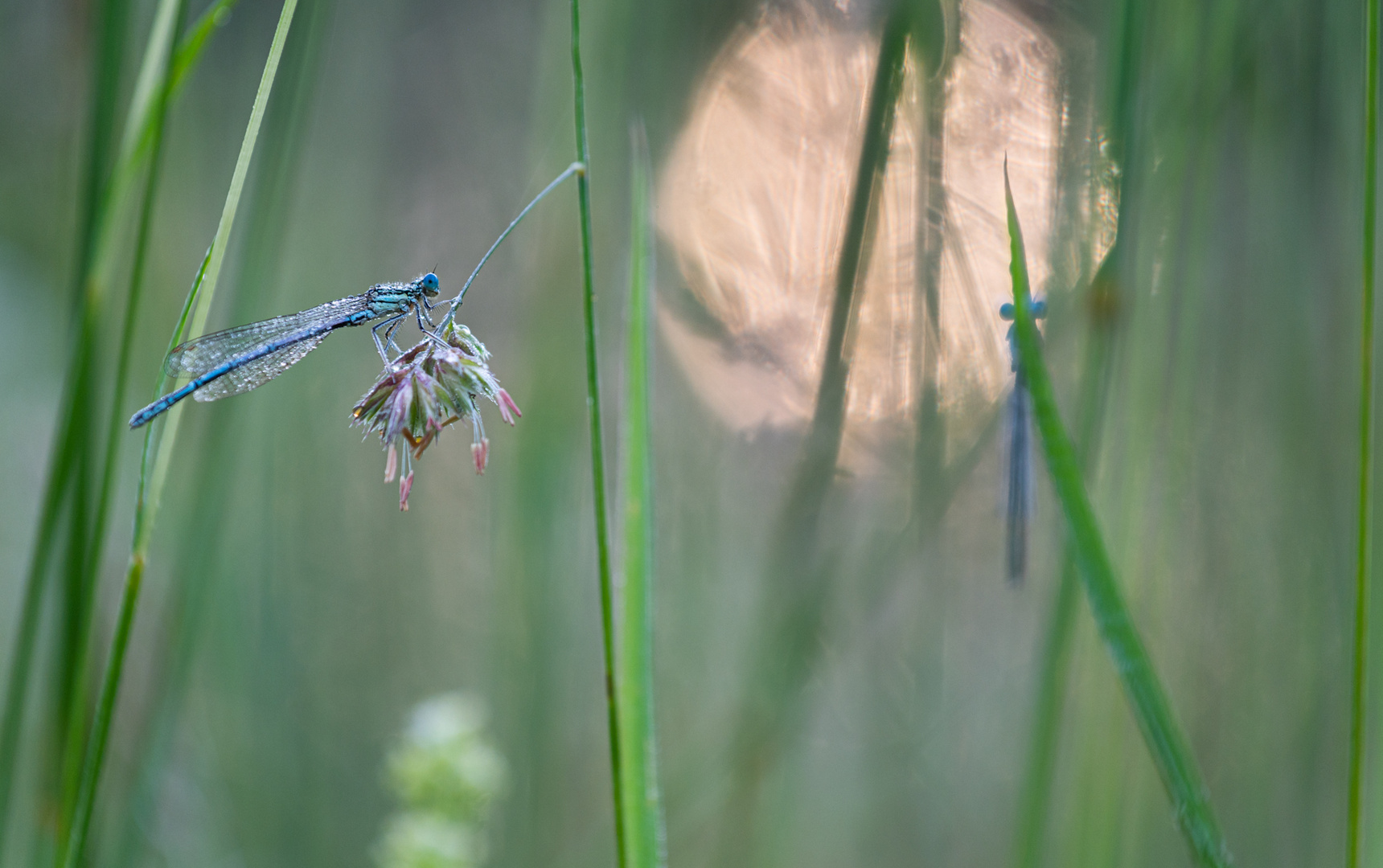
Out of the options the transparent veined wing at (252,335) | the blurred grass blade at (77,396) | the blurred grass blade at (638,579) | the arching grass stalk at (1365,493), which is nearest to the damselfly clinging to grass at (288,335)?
the transparent veined wing at (252,335)

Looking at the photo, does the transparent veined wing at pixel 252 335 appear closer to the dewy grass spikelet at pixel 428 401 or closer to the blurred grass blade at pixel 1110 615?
the dewy grass spikelet at pixel 428 401

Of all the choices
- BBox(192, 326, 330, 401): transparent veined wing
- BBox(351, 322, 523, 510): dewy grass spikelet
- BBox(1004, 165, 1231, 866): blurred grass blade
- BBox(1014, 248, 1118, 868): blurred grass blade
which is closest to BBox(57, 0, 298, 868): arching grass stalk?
BBox(351, 322, 523, 510): dewy grass spikelet

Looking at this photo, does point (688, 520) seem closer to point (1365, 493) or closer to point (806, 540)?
point (806, 540)

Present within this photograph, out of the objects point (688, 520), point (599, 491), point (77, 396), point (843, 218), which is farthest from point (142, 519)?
point (688, 520)

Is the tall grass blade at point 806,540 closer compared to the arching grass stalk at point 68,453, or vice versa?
the arching grass stalk at point 68,453

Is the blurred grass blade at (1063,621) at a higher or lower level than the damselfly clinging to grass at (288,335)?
lower

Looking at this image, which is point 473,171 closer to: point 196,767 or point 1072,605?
point 196,767
